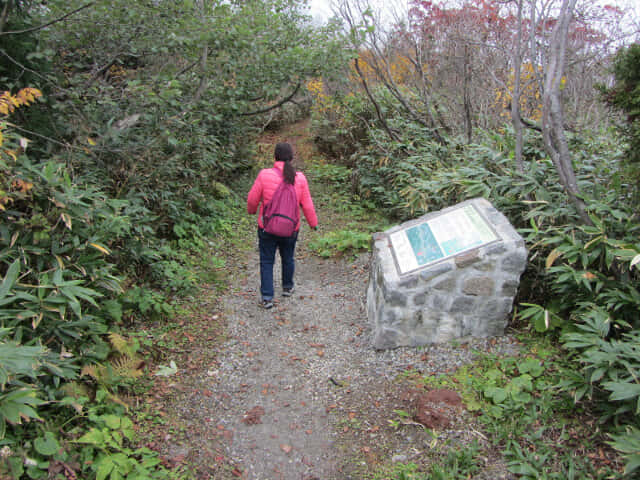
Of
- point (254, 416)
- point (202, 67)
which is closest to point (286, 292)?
point (254, 416)

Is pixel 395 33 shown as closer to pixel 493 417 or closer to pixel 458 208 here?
pixel 458 208

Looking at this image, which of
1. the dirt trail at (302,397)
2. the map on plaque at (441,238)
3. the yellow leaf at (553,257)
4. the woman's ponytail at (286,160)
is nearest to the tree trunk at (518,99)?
the map on plaque at (441,238)

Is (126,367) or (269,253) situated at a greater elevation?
(269,253)

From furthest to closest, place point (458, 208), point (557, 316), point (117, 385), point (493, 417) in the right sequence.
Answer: point (458, 208) < point (557, 316) < point (117, 385) < point (493, 417)

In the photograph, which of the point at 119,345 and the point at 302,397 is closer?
the point at 119,345

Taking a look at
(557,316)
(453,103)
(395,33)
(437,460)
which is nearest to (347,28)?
(395,33)

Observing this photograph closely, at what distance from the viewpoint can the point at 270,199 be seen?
456cm

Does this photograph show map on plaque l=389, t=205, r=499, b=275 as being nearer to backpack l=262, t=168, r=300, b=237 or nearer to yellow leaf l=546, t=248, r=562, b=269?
yellow leaf l=546, t=248, r=562, b=269

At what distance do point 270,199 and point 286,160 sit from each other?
1.46 feet

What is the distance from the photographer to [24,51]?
4.39m

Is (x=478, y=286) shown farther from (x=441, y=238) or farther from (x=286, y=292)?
(x=286, y=292)

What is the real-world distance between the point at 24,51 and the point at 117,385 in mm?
3569

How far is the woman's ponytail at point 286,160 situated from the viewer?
450 centimetres

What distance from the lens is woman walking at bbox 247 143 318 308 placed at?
14.9 ft
